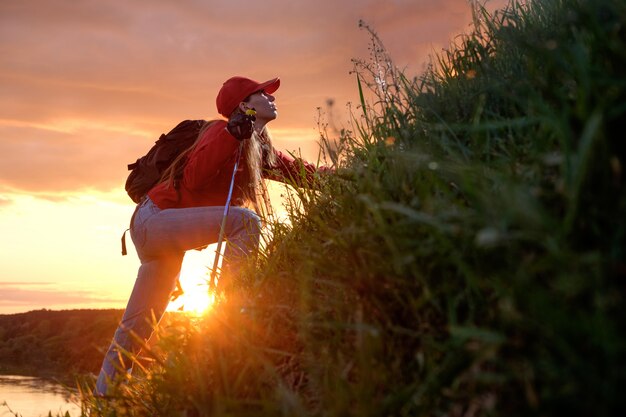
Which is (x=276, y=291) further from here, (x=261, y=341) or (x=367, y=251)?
(x=367, y=251)

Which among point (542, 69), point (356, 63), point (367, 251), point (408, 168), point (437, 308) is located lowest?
point (437, 308)

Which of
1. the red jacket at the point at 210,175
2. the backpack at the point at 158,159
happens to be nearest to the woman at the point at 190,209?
the red jacket at the point at 210,175

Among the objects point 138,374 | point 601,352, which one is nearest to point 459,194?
point 601,352

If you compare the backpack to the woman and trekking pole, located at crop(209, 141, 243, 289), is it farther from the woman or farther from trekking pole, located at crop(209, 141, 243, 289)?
trekking pole, located at crop(209, 141, 243, 289)

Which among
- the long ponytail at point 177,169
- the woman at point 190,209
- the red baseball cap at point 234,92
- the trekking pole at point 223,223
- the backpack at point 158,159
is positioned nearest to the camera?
the trekking pole at point 223,223

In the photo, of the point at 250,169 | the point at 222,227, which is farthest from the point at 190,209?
the point at 250,169

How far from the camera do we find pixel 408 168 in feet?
7.25

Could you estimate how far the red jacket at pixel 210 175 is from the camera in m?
4.91

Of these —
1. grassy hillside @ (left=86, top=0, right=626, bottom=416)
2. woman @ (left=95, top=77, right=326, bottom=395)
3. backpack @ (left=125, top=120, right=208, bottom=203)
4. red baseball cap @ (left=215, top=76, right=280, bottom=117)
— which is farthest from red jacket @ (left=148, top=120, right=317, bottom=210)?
grassy hillside @ (left=86, top=0, right=626, bottom=416)

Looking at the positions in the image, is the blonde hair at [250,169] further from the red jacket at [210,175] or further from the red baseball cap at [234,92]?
the red baseball cap at [234,92]

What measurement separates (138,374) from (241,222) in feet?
4.68

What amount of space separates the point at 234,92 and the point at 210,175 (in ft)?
3.85

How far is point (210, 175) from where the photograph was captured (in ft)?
16.3

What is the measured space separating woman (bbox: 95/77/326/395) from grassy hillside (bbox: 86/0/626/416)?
1873 mm
